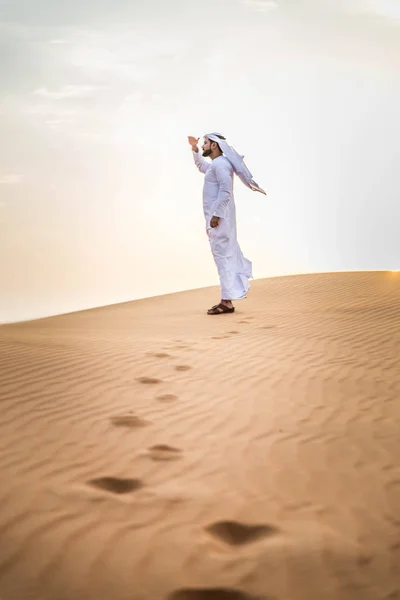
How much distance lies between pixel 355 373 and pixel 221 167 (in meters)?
5.38

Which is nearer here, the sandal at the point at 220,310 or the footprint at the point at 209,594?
the footprint at the point at 209,594

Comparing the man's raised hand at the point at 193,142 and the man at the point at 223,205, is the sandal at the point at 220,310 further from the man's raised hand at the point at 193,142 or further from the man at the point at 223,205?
the man's raised hand at the point at 193,142

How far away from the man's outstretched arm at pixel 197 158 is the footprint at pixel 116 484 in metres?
8.48

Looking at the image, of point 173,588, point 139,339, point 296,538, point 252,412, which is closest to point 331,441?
point 252,412

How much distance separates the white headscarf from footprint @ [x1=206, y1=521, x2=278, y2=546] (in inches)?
340

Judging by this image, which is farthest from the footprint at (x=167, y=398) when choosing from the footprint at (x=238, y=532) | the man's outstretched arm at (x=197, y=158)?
the man's outstretched arm at (x=197, y=158)

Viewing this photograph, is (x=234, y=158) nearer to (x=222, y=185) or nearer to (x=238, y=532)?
(x=222, y=185)

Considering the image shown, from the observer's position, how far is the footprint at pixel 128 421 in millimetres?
4445

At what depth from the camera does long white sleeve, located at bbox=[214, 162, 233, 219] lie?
10758mm

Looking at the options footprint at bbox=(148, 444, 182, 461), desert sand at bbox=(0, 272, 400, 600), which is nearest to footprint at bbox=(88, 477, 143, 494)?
desert sand at bbox=(0, 272, 400, 600)

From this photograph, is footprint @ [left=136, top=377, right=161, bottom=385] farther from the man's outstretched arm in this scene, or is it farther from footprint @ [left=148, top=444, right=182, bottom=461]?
the man's outstretched arm

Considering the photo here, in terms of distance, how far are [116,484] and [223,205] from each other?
791 cm

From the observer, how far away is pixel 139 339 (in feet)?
27.8

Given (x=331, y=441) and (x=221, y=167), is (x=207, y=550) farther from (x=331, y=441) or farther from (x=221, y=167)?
(x=221, y=167)
